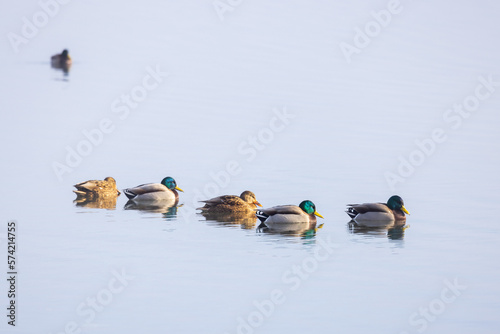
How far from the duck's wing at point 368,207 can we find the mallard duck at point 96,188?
626 centimetres

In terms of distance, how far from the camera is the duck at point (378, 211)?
1000 inches

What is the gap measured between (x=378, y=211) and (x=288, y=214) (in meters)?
2.22

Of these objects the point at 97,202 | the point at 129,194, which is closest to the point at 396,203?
the point at 129,194

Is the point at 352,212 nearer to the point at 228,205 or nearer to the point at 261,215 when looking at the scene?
the point at 261,215

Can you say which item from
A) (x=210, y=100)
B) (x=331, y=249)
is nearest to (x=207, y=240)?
(x=331, y=249)

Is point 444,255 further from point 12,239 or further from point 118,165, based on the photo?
point 118,165

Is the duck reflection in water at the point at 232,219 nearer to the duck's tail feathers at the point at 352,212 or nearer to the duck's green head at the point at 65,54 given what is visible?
the duck's tail feathers at the point at 352,212

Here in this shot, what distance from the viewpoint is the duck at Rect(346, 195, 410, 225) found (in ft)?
83.4

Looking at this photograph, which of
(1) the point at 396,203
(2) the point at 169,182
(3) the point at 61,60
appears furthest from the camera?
(3) the point at 61,60

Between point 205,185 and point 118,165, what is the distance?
3278 millimetres

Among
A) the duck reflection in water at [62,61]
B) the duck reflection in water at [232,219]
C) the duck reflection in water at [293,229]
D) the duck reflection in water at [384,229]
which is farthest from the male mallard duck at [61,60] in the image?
the duck reflection in water at [384,229]

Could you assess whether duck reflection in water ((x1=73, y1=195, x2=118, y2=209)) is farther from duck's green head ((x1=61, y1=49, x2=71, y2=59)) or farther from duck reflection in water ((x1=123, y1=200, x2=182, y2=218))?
duck's green head ((x1=61, y1=49, x2=71, y2=59))

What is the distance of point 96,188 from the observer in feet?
89.9

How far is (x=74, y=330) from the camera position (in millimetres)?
17156
